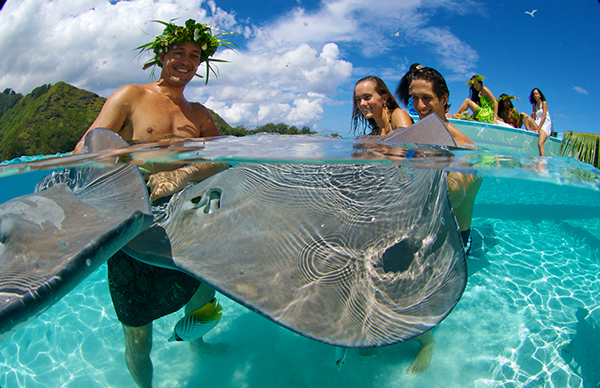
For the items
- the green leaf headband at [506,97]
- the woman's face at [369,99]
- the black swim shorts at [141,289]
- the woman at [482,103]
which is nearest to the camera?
the black swim shorts at [141,289]

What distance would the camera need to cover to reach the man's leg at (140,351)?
9.41 ft

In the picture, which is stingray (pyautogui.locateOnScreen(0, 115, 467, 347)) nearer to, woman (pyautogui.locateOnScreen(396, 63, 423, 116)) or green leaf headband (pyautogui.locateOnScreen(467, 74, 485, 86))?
woman (pyautogui.locateOnScreen(396, 63, 423, 116))

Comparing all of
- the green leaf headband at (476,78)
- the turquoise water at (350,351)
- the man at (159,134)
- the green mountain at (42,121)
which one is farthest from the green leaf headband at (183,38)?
the green leaf headband at (476,78)

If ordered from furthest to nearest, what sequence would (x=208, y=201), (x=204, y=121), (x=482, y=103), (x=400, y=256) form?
(x=482, y=103) < (x=204, y=121) < (x=208, y=201) < (x=400, y=256)

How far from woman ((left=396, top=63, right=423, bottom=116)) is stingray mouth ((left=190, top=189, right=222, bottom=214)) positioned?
3.86 meters

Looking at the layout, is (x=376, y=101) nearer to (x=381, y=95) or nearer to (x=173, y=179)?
(x=381, y=95)

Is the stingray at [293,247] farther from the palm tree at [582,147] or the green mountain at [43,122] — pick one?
the palm tree at [582,147]

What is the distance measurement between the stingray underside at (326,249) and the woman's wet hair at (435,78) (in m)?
2.36

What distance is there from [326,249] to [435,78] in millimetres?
3782

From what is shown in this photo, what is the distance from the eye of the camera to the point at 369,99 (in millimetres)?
5238

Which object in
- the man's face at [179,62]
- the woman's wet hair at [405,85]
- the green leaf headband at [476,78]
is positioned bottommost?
the man's face at [179,62]

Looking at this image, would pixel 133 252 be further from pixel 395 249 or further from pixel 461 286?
pixel 461 286

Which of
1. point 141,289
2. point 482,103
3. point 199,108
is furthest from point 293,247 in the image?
point 482,103

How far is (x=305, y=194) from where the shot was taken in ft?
8.02
